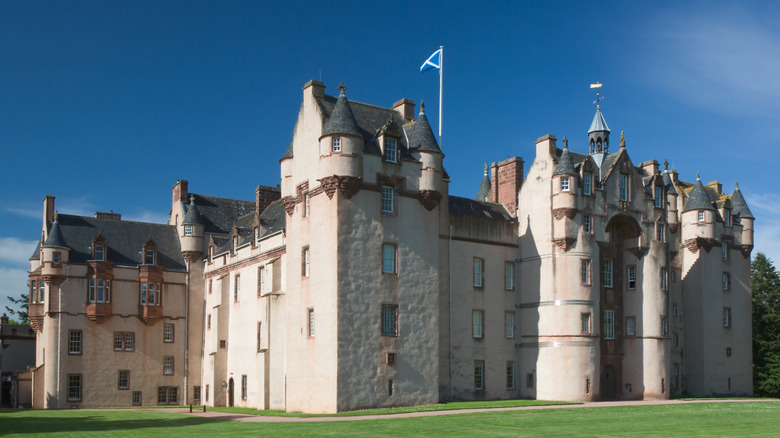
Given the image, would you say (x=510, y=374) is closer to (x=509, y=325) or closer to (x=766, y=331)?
(x=509, y=325)

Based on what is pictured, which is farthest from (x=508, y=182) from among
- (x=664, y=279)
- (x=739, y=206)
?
(x=739, y=206)

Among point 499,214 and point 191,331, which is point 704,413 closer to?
point 499,214

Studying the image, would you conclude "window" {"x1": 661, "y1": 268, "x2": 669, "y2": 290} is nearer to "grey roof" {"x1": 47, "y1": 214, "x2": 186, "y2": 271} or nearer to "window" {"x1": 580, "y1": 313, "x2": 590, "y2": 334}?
"window" {"x1": 580, "y1": 313, "x2": 590, "y2": 334}

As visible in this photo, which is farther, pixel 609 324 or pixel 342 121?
pixel 609 324

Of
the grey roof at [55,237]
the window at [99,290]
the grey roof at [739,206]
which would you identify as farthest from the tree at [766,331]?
the grey roof at [55,237]

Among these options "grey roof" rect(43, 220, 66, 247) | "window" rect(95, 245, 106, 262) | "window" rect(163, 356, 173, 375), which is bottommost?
"window" rect(163, 356, 173, 375)

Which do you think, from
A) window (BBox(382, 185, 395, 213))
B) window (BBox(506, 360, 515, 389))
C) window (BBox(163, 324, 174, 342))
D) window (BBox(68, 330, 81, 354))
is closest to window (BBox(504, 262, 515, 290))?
window (BBox(506, 360, 515, 389))

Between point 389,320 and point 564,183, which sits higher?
point 564,183

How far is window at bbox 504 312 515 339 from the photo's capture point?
56500 millimetres

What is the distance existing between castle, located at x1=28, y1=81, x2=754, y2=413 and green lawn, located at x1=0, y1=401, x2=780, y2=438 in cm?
917

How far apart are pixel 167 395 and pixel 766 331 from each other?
47758mm

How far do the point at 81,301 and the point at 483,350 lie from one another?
30.6 metres

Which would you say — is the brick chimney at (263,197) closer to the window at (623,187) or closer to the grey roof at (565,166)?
the grey roof at (565,166)

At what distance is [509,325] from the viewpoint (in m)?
56.7
